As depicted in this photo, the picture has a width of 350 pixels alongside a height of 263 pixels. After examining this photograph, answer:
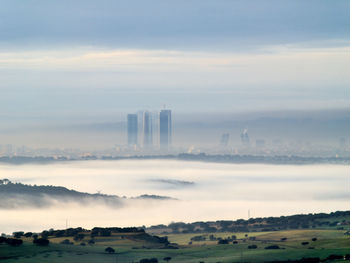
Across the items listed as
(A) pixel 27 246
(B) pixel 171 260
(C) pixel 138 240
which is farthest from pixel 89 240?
(B) pixel 171 260

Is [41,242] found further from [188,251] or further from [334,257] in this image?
[334,257]

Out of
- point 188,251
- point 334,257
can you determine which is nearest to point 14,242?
point 188,251

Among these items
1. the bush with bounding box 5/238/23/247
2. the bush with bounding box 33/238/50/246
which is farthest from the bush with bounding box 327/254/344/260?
the bush with bounding box 5/238/23/247

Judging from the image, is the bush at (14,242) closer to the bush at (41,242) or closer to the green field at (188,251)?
the green field at (188,251)

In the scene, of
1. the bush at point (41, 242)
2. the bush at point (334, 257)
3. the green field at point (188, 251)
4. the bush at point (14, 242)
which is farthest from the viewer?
the bush at point (41, 242)

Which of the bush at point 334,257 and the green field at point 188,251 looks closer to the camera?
the bush at point 334,257

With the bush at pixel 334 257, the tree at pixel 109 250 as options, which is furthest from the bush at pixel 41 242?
the bush at pixel 334 257

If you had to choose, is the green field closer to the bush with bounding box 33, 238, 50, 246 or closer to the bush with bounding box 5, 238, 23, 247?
the bush with bounding box 33, 238, 50, 246

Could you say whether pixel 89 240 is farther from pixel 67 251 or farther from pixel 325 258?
pixel 325 258

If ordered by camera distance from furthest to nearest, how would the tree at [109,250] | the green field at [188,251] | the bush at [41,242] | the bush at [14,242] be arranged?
the tree at [109,250]
the bush at [41,242]
the bush at [14,242]
the green field at [188,251]
